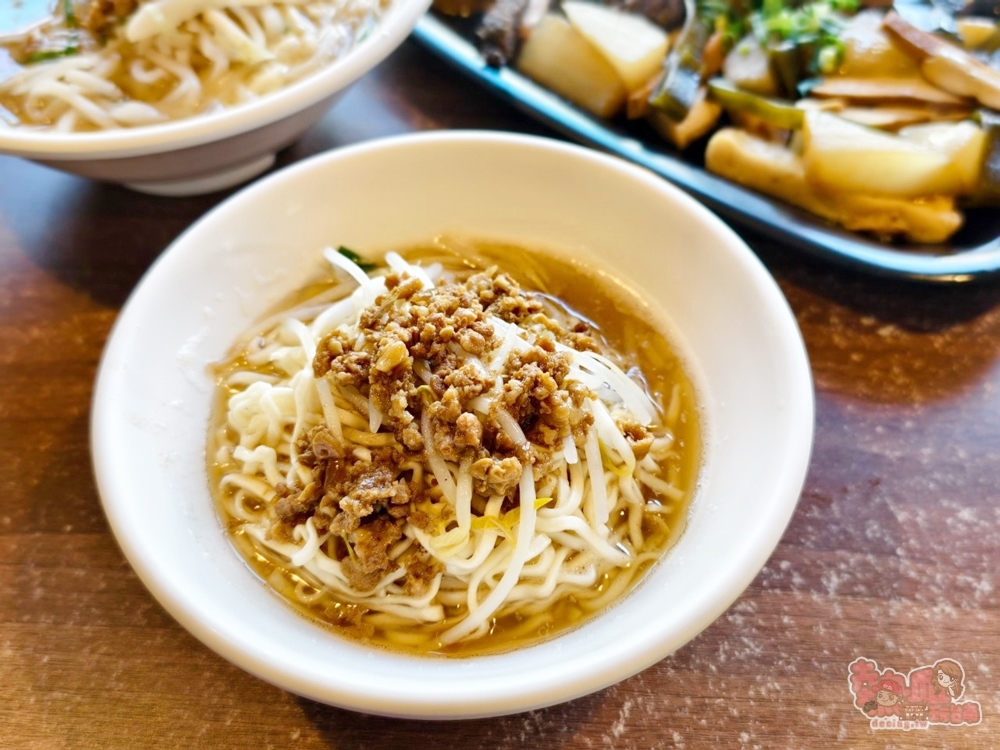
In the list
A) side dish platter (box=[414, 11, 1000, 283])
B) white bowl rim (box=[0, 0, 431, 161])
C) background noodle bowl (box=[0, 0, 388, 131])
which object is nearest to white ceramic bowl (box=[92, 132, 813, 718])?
white bowl rim (box=[0, 0, 431, 161])

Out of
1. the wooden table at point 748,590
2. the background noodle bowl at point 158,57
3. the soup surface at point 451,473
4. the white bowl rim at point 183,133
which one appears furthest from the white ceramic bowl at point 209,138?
the soup surface at point 451,473

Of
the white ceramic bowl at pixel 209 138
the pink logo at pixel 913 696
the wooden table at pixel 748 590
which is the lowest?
the pink logo at pixel 913 696

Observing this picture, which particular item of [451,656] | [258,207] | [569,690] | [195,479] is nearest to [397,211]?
[258,207]

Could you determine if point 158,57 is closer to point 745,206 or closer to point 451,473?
point 451,473

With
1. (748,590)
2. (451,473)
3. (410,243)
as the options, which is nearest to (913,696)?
(748,590)

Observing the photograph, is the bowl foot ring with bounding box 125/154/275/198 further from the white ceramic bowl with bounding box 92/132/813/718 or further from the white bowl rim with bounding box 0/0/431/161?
the white ceramic bowl with bounding box 92/132/813/718

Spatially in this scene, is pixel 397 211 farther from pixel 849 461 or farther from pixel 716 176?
pixel 849 461

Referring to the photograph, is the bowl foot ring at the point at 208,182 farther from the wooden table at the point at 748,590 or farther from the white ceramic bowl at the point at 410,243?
the white ceramic bowl at the point at 410,243
